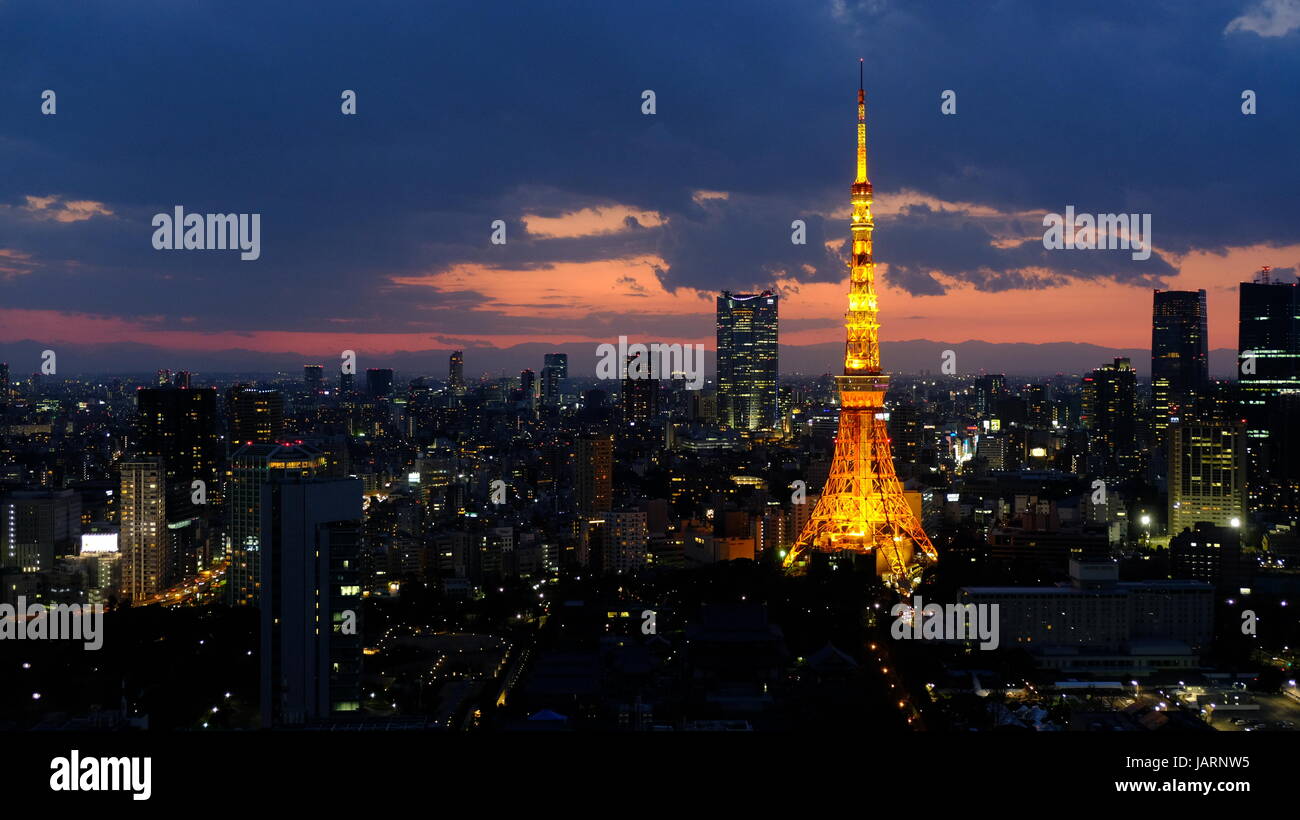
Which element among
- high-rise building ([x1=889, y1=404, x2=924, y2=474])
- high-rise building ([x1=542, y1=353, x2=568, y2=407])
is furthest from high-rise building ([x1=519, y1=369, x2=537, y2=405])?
high-rise building ([x1=889, y1=404, x2=924, y2=474])

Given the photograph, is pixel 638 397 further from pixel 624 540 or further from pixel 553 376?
pixel 624 540

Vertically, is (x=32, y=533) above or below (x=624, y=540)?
above

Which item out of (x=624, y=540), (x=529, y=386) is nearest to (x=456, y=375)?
→ (x=529, y=386)

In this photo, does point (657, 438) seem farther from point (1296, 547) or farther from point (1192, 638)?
point (1192, 638)

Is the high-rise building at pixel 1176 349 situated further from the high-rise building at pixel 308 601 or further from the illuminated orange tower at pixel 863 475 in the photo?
the high-rise building at pixel 308 601

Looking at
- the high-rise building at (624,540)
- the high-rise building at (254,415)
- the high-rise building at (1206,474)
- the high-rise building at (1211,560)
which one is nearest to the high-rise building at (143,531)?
the high-rise building at (254,415)

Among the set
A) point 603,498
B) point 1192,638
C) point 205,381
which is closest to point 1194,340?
point 603,498
